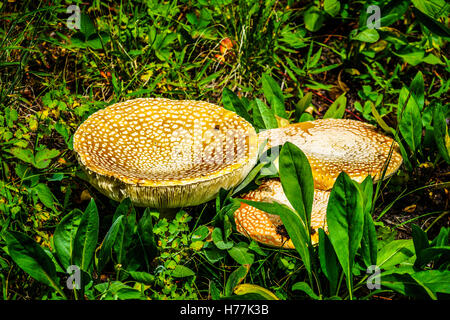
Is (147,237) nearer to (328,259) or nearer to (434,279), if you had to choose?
(328,259)

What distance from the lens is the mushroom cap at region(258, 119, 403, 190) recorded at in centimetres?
275

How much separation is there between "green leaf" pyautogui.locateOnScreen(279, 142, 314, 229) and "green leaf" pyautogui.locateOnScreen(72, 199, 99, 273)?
936 millimetres

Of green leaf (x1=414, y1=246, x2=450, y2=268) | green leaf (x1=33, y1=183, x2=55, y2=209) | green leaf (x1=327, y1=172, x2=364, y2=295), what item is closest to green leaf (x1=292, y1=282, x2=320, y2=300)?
green leaf (x1=327, y1=172, x2=364, y2=295)

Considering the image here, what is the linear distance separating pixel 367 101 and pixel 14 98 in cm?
256

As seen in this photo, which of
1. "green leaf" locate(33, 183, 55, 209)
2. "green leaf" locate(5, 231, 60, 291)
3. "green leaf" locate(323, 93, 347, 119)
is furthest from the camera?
"green leaf" locate(323, 93, 347, 119)

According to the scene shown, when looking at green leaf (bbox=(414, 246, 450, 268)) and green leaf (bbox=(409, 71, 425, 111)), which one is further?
green leaf (bbox=(409, 71, 425, 111))

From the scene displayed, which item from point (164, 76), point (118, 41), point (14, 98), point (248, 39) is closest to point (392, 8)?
point (248, 39)

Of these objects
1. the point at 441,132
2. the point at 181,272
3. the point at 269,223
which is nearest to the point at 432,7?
the point at 441,132

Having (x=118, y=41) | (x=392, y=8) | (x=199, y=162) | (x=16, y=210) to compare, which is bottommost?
(x=16, y=210)

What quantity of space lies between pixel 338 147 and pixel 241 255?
98 cm

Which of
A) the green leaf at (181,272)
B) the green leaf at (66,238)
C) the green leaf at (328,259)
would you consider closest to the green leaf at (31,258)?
the green leaf at (66,238)

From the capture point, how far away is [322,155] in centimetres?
289

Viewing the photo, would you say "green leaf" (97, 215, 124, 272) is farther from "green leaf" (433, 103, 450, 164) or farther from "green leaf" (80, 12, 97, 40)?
"green leaf" (433, 103, 450, 164)
